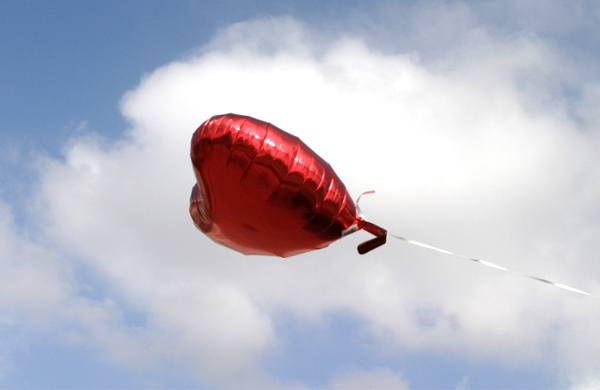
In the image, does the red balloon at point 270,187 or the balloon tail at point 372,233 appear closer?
the red balloon at point 270,187

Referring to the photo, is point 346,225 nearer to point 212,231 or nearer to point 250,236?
point 250,236

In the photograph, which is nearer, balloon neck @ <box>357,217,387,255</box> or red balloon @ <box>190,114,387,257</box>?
red balloon @ <box>190,114,387,257</box>

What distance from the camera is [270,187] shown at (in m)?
12.8

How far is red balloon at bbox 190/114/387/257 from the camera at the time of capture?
12695mm

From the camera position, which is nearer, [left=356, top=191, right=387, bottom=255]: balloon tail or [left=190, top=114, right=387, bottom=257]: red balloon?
[left=190, top=114, right=387, bottom=257]: red balloon

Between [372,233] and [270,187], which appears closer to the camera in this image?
[270,187]

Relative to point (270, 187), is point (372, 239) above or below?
below

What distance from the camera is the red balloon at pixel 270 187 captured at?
41.7 ft

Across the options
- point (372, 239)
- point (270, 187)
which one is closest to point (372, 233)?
point (372, 239)

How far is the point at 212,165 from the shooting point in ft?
42.8

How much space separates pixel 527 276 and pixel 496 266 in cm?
78

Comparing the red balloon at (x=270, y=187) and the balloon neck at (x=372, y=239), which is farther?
the balloon neck at (x=372, y=239)

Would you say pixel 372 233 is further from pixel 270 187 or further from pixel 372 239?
pixel 270 187

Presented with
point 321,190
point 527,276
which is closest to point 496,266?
point 527,276
